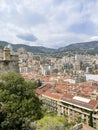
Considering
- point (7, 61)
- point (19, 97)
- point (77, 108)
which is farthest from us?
point (77, 108)

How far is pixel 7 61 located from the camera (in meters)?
16.7

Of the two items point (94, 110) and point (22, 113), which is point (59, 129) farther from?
point (94, 110)

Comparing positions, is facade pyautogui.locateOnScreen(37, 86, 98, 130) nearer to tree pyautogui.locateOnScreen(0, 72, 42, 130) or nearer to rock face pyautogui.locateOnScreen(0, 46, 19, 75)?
tree pyautogui.locateOnScreen(0, 72, 42, 130)

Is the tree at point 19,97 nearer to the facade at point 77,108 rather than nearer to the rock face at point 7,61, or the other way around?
the rock face at point 7,61

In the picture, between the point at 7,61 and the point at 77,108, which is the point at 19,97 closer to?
the point at 7,61

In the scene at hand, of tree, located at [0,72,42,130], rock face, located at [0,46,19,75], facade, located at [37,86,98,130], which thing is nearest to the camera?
tree, located at [0,72,42,130]

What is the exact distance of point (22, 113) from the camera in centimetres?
1459

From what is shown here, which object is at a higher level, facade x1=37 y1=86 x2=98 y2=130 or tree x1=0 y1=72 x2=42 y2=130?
tree x1=0 y1=72 x2=42 y2=130

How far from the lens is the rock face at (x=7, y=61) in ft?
54.3

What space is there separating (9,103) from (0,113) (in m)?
4.43

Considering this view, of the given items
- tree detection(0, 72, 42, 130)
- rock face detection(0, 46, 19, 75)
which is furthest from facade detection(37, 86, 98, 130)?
rock face detection(0, 46, 19, 75)

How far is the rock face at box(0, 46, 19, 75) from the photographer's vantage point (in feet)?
54.3

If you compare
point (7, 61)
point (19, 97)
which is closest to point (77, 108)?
point (7, 61)

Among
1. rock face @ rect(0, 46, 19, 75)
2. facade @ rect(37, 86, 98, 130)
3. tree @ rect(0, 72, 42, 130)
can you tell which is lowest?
facade @ rect(37, 86, 98, 130)
